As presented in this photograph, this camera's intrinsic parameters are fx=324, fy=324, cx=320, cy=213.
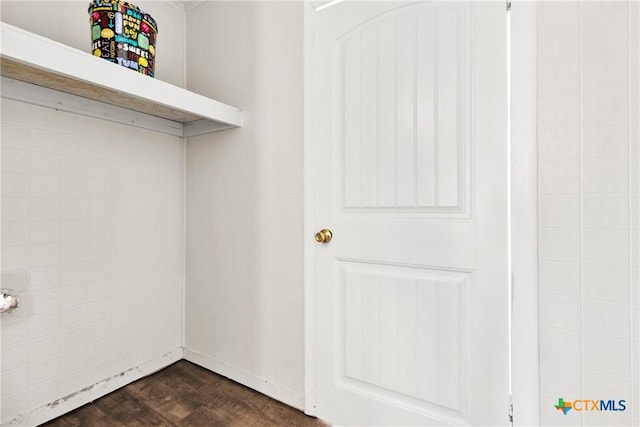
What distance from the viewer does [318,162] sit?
4.77ft

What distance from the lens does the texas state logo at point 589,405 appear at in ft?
3.09

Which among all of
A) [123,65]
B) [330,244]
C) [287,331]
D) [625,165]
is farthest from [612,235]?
[123,65]

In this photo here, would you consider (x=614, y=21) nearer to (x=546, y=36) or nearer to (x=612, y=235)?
(x=546, y=36)

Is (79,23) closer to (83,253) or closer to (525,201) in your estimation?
(83,253)

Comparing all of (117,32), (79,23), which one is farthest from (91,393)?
(79,23)

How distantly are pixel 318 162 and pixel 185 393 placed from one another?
1.31 m

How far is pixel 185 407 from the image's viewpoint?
58.9 inches

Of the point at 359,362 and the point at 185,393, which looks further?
the point at 185,393

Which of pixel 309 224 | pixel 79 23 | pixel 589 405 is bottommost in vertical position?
pixel 589 405

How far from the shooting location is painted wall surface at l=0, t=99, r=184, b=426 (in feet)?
4.39

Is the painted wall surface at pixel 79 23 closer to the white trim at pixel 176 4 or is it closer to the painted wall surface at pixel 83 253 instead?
the white trim at pixel 176 4

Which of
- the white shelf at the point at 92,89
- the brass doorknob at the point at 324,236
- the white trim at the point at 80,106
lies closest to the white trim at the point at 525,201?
the brass doorknob at the point at 324,236

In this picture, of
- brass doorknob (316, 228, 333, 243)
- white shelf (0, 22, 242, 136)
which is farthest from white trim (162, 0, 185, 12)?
brass doorknob (316, 228, 333, 243)

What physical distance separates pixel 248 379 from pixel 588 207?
165 cm
